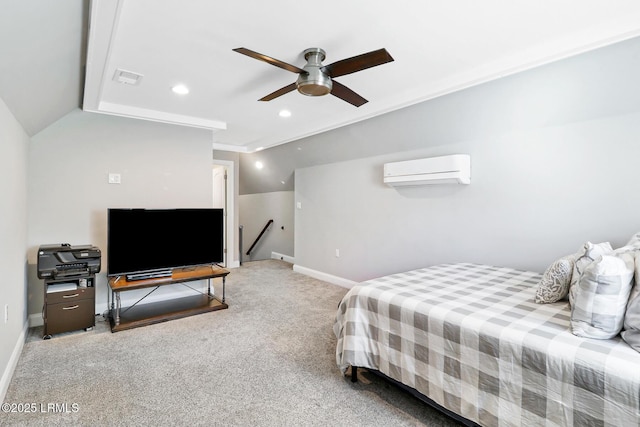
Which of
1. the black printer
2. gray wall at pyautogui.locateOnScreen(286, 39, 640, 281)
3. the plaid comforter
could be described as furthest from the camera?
the black printer

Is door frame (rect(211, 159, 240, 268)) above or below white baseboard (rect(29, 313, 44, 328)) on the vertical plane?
above

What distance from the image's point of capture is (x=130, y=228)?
351 cm

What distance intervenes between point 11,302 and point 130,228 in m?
1.20

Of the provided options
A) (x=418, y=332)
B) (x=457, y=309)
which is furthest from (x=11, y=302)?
(x=457, y=309)

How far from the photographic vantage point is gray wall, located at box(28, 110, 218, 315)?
3358 mm

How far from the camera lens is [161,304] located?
13.1 ft

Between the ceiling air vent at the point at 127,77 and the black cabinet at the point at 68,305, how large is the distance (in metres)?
1.93

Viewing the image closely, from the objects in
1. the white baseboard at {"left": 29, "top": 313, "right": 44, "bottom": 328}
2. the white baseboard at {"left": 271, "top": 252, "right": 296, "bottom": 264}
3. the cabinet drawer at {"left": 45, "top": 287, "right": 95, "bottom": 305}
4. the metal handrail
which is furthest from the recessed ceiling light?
the metal handrail

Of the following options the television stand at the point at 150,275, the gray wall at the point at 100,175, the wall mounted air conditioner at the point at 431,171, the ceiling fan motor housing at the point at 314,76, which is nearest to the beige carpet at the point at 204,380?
the television stand at the point at 150,275

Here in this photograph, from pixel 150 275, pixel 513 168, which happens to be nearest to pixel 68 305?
pixel 150 275

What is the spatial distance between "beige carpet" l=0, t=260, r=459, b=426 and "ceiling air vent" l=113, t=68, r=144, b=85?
7.88 feet

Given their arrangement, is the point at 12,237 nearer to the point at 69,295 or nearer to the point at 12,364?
the point at 69,295

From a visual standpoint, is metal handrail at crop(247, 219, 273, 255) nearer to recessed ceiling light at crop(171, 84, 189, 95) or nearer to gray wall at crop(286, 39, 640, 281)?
gray wall at crop(286, 39, 640, 281)

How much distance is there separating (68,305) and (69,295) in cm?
10
